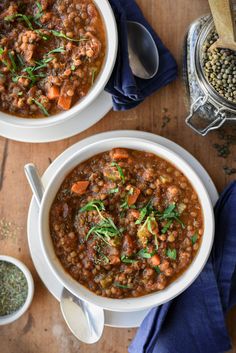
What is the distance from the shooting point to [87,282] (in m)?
2.95

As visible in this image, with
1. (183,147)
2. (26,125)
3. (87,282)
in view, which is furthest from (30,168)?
(183,147)

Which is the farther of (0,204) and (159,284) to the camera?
(0,204)

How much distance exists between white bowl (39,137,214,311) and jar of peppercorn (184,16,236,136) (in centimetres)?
26

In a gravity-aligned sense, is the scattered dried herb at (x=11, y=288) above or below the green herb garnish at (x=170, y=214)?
below

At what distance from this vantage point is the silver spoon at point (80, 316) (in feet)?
9.99

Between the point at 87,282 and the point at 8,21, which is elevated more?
the point at 8,21

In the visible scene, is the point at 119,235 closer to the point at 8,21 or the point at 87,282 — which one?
the point at 87,282

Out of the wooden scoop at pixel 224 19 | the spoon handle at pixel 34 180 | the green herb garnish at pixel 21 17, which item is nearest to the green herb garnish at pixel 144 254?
the spoon handle at pixel 34 180

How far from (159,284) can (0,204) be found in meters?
1.07

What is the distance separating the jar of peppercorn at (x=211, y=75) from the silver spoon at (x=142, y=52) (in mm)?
229

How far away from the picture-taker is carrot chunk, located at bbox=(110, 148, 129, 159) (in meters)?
2.92

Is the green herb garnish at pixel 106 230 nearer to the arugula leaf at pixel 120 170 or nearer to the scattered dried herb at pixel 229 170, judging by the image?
the arugula leaf at pixel 120 170

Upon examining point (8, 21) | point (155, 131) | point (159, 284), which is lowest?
point (159, 284)

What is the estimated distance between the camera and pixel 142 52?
10.1 ft
